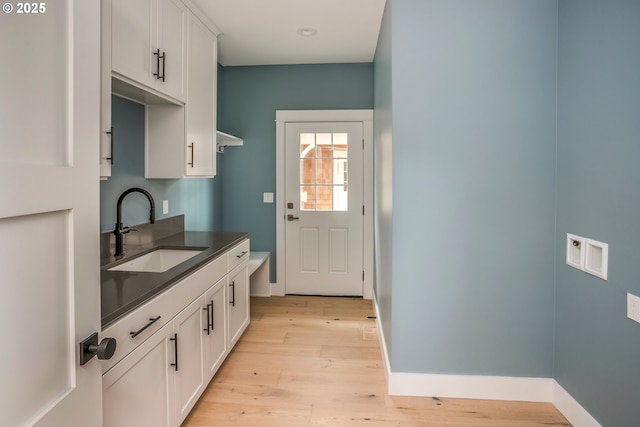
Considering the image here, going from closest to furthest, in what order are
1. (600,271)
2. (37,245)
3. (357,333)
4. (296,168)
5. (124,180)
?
(37,245)
(600,271)
(124,180)
(357,333)
(296,168)

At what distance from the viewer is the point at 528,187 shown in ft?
7.53

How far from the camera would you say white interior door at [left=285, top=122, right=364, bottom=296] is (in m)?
4.41

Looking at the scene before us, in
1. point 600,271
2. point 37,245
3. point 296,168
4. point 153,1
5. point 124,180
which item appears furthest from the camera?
point 296,168

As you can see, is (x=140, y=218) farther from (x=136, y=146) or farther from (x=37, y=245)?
(x=37, y=245)

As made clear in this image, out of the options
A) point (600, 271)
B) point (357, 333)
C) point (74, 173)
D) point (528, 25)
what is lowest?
point (357, 333)

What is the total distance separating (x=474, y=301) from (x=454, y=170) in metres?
0.77

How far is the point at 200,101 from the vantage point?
9.60ft

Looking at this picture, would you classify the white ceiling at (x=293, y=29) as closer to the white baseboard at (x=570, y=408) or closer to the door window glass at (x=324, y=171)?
the door window glass at (x=324, y=171)

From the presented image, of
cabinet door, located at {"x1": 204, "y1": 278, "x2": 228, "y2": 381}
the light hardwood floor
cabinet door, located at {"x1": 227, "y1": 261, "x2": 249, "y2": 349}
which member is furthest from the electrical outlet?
cabinet door, located at {"x1": 227, "y1": 261, "x2": 249, "y2": 349}

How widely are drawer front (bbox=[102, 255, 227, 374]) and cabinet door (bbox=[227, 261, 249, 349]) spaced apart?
431 millimetres

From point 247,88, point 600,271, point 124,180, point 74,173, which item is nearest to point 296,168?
point 247,88

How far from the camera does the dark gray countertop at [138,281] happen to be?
56.5 inches

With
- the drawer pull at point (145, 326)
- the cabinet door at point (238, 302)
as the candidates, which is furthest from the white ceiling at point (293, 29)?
the drawer pull at point (145, 326)

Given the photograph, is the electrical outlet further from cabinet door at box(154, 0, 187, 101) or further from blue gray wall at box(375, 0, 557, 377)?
cabinet door at box(154, 0, 187, 101)
